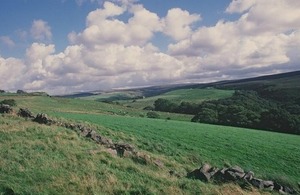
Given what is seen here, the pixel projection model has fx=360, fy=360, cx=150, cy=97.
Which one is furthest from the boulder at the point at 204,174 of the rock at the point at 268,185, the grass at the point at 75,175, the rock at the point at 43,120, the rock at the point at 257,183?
the rock at the point at 43,120

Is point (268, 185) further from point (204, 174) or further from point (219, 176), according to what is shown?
point (204, 174)

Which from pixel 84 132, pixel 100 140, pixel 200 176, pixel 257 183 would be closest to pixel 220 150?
pixel 100 140

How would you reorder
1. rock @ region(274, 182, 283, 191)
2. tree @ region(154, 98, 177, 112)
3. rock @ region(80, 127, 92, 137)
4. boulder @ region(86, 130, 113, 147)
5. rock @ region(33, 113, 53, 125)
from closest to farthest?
rock @ region(274, 182, 283, 191) → boulder @ region(86, 130, 113, 147) → rock @ region(80, 127, 92, 137) → rock @ region(33, 113, 53, 125) → tree @ region(154, 98, 177, 112)

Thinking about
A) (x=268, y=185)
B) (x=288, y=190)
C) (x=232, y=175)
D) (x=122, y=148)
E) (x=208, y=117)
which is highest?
(x=122, y=148)

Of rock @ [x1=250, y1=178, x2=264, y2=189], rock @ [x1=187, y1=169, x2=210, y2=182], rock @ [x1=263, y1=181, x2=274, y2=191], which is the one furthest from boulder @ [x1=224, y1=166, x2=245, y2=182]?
rock @ [x1=263, y1=181, x2=274, y2=191]

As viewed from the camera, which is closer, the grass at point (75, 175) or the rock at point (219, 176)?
the grass at point (75, 175)

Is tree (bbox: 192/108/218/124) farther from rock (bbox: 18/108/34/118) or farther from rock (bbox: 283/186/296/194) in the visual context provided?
rock (bbox: 283/186/296/194)

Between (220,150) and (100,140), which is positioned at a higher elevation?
(100,140)

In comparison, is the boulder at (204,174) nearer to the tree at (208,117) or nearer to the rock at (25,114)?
the rock at (25,114)

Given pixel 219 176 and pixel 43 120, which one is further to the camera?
pixel 43 120

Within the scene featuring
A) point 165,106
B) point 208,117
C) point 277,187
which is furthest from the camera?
point 165,106

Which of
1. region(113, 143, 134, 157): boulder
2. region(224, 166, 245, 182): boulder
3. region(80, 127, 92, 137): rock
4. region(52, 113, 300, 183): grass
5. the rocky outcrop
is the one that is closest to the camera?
the rocky outcrop

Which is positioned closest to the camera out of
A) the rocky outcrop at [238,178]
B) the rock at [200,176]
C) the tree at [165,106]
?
the rocky outcrop at [238,178]

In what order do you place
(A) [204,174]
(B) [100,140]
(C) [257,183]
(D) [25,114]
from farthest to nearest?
1. (D) [25,114]
2. (B) [100,140]
3. (A) [204,174]
4. (C) [257,183]
